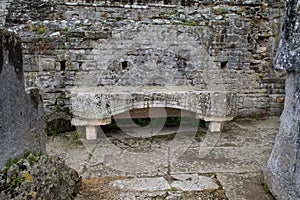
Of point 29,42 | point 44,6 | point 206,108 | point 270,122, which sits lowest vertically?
point 270,122

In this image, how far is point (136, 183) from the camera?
3.04 m

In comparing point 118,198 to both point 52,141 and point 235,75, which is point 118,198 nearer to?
point 52,141

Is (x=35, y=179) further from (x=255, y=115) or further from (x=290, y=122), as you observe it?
(x=255, y=115)

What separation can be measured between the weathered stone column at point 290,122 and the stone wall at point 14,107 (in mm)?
2259

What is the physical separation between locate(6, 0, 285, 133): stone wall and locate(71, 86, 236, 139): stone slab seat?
473 mm

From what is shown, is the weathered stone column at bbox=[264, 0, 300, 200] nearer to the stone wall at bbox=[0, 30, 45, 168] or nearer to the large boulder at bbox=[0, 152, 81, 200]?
the large boulder at bbox=[0, 152, 81, 200]

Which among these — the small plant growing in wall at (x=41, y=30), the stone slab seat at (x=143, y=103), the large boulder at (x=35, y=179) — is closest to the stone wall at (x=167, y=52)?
the small plant growing in wall at (x=41, y=30)

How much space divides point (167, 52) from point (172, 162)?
222 centimetres

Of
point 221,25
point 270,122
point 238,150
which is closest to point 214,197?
point 238,150

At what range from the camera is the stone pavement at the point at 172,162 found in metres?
2.89

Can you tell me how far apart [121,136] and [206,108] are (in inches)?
54.1

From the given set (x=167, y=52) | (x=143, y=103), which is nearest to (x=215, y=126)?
(x=143, y=103)

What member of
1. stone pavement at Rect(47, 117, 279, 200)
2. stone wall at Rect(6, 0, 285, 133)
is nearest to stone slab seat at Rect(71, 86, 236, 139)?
stone pavement at Rect(47, 117, 279, 200)

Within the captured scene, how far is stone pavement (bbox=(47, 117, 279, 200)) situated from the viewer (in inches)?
114
